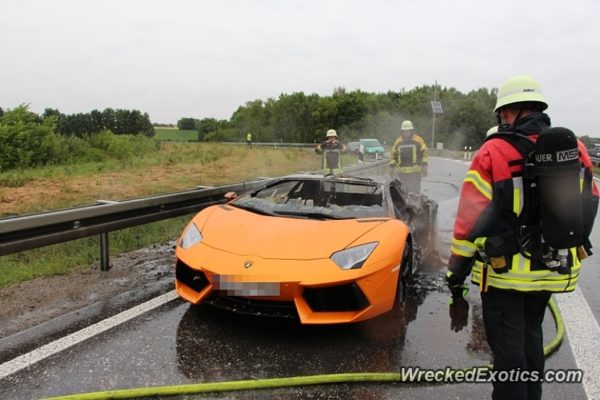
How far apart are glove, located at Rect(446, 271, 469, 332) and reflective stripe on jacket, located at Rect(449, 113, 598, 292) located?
94 mm

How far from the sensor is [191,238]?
407 cm

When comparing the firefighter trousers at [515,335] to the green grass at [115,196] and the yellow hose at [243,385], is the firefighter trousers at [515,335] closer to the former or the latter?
the yellow hose at [243,385]

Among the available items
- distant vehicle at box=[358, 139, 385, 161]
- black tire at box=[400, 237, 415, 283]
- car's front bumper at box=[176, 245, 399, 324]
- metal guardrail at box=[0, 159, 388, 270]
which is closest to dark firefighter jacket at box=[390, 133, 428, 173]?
metal guardrail at box=[0, 159, 388, 270]

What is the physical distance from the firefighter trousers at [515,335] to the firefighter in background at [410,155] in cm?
679

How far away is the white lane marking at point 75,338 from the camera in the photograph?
9.99 feet

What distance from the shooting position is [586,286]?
524cm

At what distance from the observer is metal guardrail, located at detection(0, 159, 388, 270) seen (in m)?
4.04

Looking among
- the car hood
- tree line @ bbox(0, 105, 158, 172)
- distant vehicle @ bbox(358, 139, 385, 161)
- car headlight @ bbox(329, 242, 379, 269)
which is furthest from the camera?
distant vehicle @ bbox(358, 139, 385, 161)

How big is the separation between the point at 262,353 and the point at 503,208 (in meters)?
1.87

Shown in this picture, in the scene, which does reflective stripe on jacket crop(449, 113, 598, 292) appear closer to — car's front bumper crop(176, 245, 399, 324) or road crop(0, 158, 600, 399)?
road crop(0, 158, 600, 399)

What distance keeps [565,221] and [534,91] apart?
69 centimetres

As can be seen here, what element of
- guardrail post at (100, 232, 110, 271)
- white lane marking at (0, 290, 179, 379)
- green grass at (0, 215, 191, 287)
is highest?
guardrail post at (100, 232, 110, 271)

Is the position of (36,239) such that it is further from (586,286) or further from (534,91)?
(586,286)

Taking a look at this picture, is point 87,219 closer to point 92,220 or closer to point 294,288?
point 92,220
